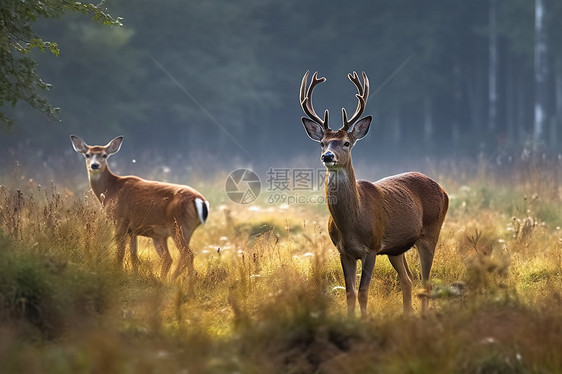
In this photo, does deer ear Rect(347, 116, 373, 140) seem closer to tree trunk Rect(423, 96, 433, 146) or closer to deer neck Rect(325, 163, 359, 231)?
deer neck Rect(325, 163, 359, 231)

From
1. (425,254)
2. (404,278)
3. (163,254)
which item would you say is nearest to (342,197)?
(404,278)

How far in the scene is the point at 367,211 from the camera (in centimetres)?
685

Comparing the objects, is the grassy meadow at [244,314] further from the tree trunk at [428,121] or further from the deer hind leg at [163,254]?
the tree trunk at [428,121]

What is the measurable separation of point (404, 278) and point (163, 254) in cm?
278

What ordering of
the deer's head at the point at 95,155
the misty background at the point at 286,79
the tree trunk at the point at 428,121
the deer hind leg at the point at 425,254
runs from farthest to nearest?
the tree trunk at the point at 428,121 < the misty background at the point at 286,79 < the deer's head at the point at 95,155 < the deer hind leg at the point at 425,254

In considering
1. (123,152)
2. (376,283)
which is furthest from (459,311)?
(123,152)

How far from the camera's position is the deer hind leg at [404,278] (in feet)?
23.6

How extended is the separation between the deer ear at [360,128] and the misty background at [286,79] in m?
11.1

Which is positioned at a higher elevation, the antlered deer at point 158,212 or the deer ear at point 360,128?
the deer ear at point 360,128

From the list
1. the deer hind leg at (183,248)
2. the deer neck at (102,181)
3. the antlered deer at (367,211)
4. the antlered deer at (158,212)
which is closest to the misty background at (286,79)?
the deer neck at (102,181)

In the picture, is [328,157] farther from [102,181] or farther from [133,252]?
[102,181]

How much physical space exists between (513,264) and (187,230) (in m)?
3.54

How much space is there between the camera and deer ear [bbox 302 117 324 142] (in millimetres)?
7207

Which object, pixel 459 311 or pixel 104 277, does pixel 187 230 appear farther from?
pixel 459 311
